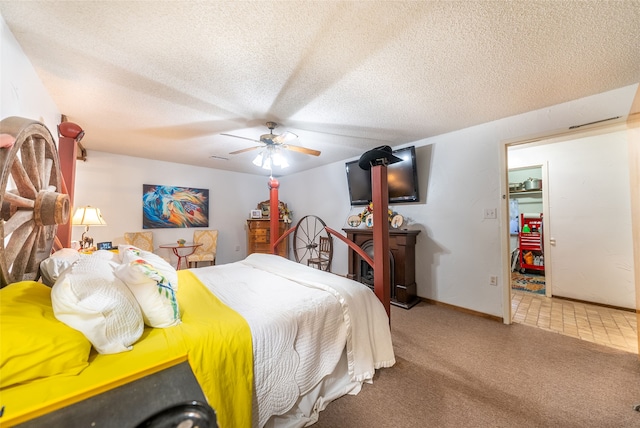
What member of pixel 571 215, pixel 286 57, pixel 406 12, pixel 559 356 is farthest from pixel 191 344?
pixel 571 215

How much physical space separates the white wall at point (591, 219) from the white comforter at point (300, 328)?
133 inches

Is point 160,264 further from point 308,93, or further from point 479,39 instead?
point 479,39

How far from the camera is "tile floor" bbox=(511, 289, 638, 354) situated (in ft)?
7.34

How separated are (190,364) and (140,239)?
4004mm

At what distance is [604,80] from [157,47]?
133 inches

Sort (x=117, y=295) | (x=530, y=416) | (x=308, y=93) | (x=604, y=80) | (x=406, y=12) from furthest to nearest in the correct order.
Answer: (x=308, y=93), (x=604, y=80), (x=530, y=416), (x=406, y=12), (x=117, y=295)

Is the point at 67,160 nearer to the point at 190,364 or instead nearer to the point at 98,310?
the point at 98,310

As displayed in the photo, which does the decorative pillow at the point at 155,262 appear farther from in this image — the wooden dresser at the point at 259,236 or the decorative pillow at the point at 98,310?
the wooden dresser at the point at 259,236

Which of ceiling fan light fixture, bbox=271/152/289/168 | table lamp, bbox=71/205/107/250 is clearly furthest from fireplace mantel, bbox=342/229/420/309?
table lamp, bbox=71/205/107/250

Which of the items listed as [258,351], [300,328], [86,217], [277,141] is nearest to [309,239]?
[277,141]

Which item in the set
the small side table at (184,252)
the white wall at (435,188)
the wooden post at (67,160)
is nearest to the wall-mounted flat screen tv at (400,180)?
the white wall at (435,188)

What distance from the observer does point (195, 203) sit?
4707 mm

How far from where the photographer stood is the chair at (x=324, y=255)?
429 cm

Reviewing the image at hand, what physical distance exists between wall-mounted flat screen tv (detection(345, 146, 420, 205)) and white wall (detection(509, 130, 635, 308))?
2.17 metres
